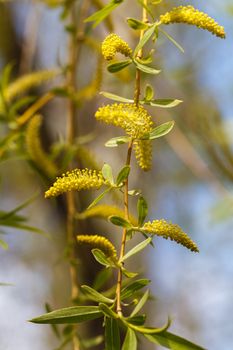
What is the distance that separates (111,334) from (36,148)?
0.40 meters

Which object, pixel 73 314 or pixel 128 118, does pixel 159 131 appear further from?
pixel 73 314

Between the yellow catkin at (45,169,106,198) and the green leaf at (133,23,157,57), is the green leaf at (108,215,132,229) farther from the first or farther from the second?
the green leaf at (133,23,157,57)

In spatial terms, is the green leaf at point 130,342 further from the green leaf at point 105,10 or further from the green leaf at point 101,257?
the green leaf at point 105,10

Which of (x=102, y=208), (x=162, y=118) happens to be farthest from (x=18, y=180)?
(x=102, y=208)

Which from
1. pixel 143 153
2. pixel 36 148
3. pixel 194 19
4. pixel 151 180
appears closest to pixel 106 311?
pixel 143 153

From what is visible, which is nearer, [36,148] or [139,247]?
[139,247]

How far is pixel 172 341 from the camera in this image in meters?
0.42

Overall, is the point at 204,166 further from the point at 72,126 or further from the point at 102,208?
the point at 102,208

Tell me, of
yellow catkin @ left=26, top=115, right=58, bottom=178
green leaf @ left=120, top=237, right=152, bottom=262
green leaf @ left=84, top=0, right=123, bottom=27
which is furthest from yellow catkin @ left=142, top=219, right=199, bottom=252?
yellow catkin @ left=26, top=115, right=58, bottom=178

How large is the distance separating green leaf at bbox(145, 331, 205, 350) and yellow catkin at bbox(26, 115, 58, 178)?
0.42 m

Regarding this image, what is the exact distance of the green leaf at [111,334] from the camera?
43cm

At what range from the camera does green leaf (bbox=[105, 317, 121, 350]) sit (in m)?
0.43

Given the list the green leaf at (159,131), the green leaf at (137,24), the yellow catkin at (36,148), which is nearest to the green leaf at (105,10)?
the green leaf at (137,24)

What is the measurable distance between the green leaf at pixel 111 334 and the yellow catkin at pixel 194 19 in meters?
0.24
